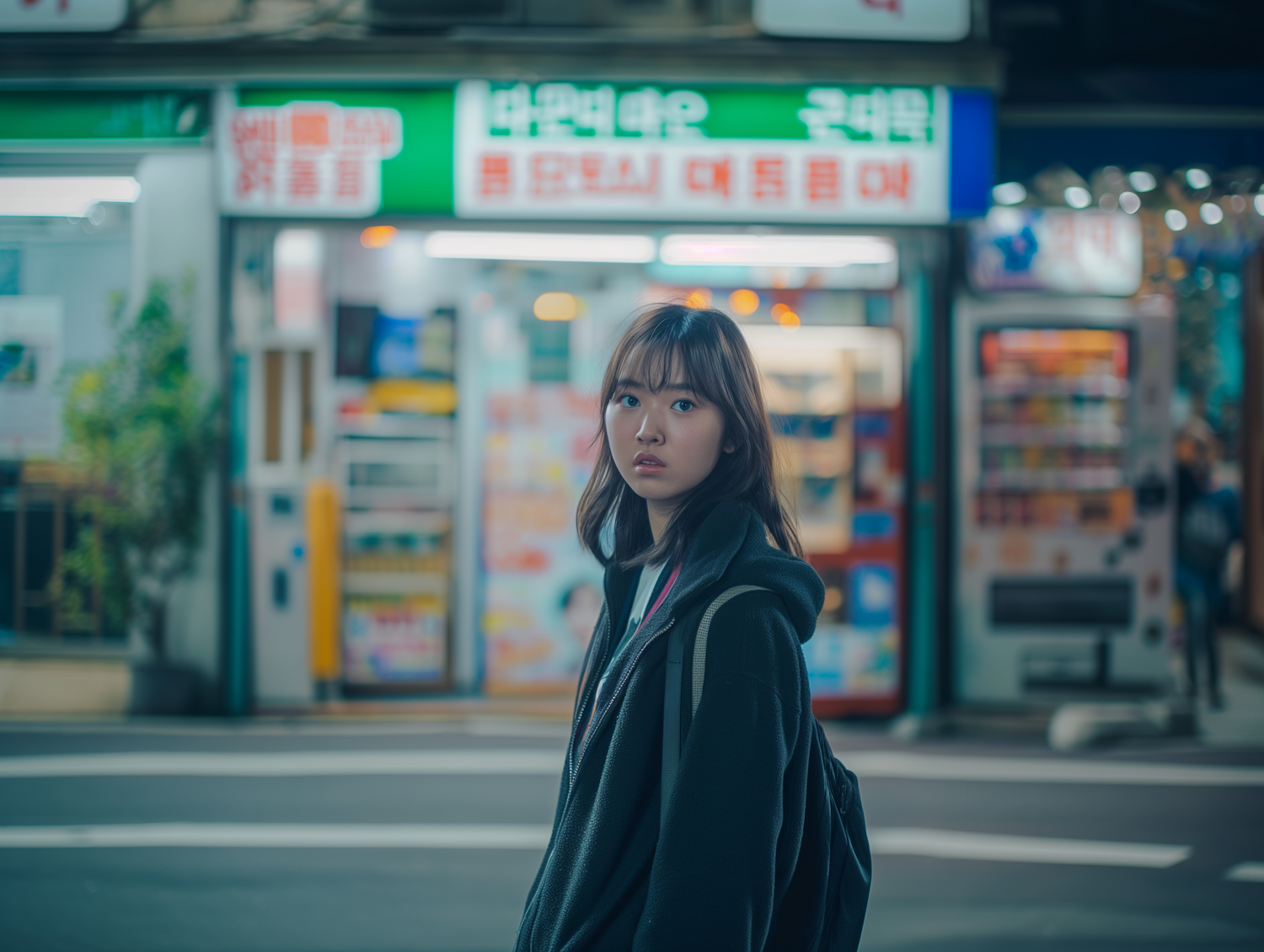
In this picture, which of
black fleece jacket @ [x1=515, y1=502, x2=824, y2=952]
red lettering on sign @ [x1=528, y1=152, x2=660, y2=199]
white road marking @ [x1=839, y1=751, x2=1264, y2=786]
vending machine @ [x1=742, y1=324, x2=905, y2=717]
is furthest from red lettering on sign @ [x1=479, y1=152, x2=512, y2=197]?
black fleece jacket @ [x1=515, y1=502, x2=824, y2=952]

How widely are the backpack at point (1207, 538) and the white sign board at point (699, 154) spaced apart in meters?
2.97

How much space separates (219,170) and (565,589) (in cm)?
359

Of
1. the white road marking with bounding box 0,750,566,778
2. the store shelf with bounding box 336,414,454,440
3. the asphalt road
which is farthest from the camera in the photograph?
the store shelf with bounding box 336,414,454,440

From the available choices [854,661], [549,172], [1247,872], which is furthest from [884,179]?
[1247,872]

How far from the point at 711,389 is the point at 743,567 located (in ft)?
0.96

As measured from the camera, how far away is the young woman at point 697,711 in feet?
4.76

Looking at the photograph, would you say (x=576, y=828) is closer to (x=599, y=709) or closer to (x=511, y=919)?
(x=599, y=709)

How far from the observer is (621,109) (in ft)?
21.5

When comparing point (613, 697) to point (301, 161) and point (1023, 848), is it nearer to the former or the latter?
point (1023, 848)

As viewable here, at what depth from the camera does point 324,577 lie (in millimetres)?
7223

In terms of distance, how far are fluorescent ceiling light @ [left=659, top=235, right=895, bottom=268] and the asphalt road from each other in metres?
3.19

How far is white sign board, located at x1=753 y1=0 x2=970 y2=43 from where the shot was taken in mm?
6637

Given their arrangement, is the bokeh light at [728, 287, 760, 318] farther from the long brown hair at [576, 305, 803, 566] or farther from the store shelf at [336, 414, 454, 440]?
the long brown hair at [576, 305, 803, 566]

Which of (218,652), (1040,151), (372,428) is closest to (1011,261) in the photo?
(1040,151)
